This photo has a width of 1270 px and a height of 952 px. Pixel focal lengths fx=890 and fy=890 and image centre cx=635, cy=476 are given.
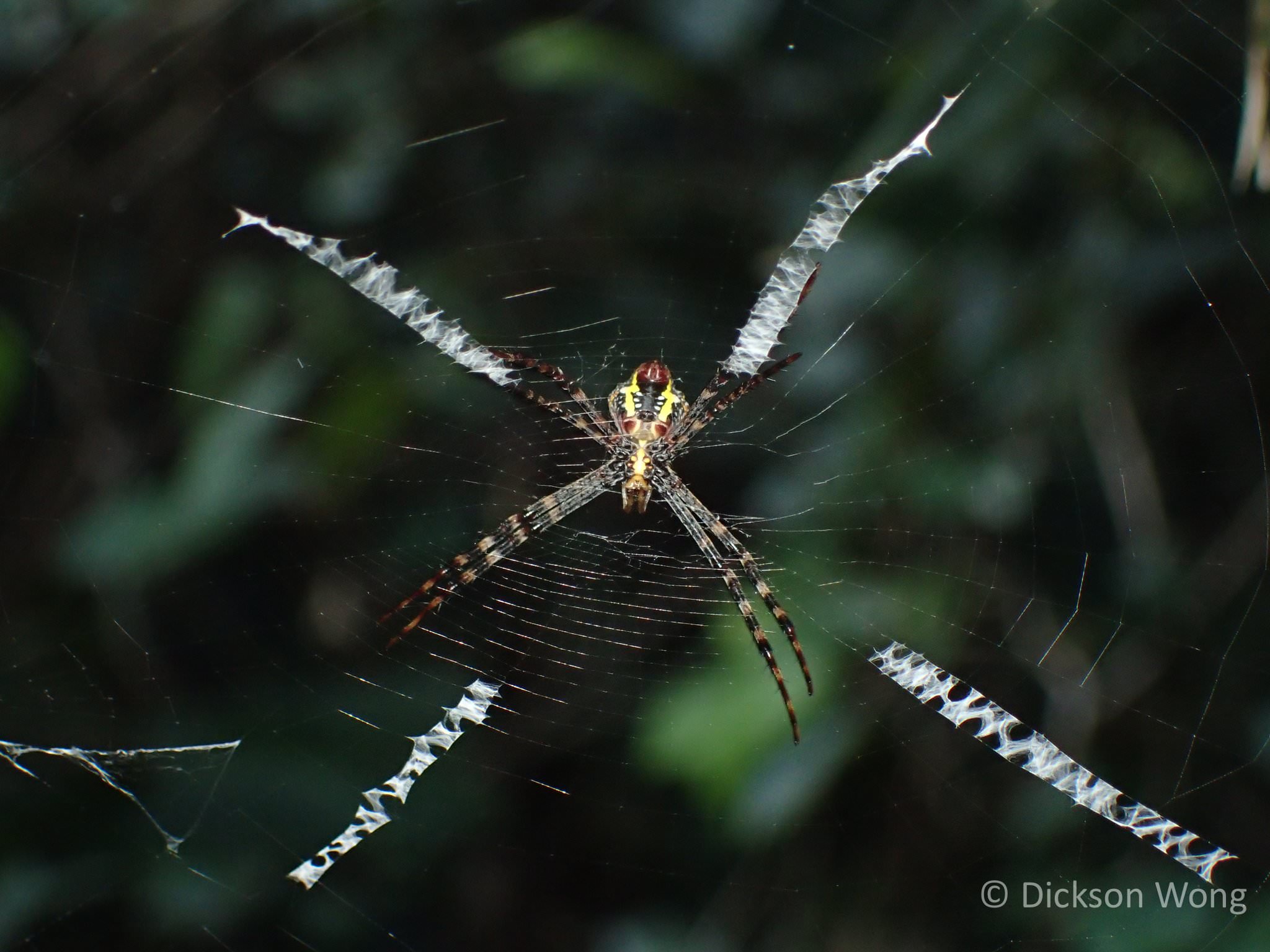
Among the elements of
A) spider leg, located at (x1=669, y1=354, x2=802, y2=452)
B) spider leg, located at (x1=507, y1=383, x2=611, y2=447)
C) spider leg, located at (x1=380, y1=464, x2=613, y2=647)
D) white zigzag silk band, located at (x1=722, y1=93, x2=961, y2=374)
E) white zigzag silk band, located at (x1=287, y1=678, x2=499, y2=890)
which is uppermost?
white zigzag silk band, located at (x1=722, y1=93, x2=961, y2=374)

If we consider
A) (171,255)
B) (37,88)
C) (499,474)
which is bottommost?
(499,474)

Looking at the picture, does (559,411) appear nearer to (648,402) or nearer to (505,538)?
(648,402)

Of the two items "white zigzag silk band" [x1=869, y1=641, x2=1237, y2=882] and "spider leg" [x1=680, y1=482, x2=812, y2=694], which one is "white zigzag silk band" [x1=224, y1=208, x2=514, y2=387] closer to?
"spider leg" [x1=680, y1=482, x2=812, y2=694]

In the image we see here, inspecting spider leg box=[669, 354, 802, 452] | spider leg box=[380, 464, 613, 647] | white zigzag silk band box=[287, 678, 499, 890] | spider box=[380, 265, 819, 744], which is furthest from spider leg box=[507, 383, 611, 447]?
white zigzag silk band box=[287, 678, 499, 890]

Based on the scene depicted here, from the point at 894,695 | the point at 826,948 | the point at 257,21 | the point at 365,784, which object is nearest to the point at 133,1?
the point at 257,21

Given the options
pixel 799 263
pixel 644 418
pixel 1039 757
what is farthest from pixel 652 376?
pixel 1039 757

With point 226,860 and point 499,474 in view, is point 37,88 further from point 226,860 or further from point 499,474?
point 226,860

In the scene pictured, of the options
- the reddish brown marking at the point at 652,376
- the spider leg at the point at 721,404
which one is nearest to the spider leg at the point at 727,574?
the spider leg at the point at 721,404
